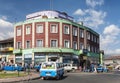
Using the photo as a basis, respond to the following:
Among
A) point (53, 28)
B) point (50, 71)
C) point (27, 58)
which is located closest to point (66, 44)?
point (53, 28)

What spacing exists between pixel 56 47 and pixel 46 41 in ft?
8.37

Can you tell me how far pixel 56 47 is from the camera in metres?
61.1

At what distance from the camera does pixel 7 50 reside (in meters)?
72.1

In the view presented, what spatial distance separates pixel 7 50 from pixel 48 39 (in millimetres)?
15910

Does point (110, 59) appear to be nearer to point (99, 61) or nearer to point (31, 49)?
point (99, 61)

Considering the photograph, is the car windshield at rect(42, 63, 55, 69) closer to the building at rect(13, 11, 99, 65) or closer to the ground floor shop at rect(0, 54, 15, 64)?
the building at rect(13, 11, 99, 65)

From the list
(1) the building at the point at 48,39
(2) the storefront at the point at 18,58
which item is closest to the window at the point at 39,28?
(1) the building at the point at 48,39

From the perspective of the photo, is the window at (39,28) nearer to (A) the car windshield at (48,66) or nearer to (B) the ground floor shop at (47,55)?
(B) the ground floor shop at (47,55)

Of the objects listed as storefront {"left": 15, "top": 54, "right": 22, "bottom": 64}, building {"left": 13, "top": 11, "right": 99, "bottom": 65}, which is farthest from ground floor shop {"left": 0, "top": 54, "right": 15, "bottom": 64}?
building {"left": 13, "top": 11, "right": 99, "bottom": 65}

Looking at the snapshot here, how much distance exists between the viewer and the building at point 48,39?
60938 millimetres

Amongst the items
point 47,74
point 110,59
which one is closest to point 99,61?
point 110,59

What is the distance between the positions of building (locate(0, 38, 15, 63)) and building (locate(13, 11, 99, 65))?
450 cm

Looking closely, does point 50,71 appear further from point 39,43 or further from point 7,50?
point 7,50

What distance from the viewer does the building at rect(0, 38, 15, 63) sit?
7119 centimetres
